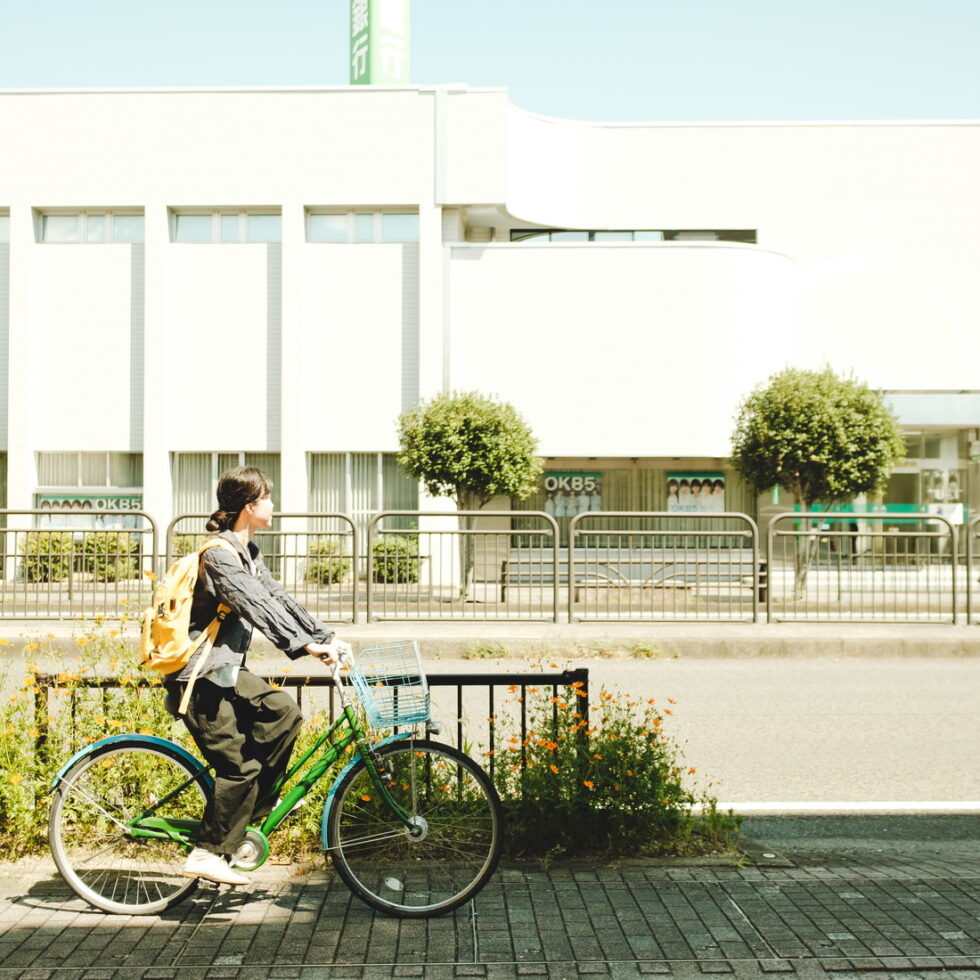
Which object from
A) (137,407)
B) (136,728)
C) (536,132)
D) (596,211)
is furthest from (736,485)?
(136,728)

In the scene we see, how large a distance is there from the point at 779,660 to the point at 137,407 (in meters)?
16.8

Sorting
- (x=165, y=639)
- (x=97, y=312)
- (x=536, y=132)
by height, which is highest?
→ (x=536, y=132)

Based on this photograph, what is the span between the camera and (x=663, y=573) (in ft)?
44.2

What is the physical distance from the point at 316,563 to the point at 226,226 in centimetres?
1411

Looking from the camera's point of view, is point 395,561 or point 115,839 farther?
point 395,561

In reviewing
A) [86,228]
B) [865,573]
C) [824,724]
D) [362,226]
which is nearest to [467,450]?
[865,573]

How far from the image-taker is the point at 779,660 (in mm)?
12320

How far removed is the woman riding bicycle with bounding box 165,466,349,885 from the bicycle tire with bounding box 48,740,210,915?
16 cm

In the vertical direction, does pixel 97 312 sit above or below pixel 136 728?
above

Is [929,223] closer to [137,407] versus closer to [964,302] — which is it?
[964,302]

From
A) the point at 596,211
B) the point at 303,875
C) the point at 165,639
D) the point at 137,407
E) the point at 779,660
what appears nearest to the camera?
the point at 165,639

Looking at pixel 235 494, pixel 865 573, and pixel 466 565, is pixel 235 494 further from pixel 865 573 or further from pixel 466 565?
pixel 865 573

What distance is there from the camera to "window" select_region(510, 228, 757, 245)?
1052 inches

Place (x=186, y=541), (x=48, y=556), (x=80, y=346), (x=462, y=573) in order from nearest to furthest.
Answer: (x=48, y=556) → (x=462, y=573) → (x=186, y=541) → (x=80, y=346)
